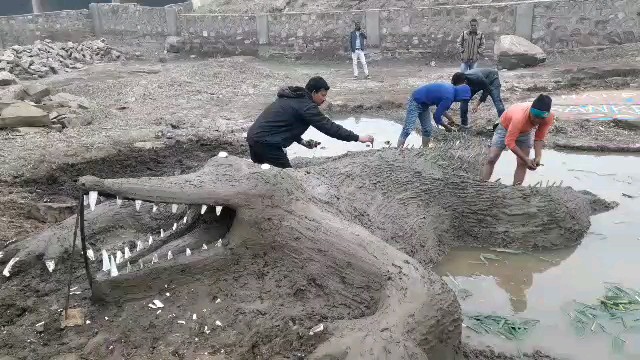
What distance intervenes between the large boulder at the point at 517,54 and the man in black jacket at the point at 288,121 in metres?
9.47

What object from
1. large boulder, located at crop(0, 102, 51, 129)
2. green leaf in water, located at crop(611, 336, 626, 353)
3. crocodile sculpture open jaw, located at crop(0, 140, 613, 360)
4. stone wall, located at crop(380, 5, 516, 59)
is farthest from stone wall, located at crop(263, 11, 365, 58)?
green leaf in water, located at crop(611, 336, 626, 353)

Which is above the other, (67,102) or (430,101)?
(430,101)

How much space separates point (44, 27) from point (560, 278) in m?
22.3

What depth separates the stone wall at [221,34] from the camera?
18.0 m

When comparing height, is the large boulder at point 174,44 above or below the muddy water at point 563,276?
above

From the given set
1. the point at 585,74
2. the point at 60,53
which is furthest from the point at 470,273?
the point at 60,53

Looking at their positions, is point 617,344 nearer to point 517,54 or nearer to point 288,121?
point 288,121

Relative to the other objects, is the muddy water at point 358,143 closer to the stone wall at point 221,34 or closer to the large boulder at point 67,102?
the large boulder at point 67,102

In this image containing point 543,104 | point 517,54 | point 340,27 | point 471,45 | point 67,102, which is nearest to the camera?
point 543,104

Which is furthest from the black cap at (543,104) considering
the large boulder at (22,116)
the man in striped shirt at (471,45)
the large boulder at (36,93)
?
the large boulder at (36,93)

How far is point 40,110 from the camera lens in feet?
29.1

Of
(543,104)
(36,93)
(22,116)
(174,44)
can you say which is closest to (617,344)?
(543,104)

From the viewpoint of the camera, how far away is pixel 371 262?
359 centimetres

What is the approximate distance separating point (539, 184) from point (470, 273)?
1908mm
